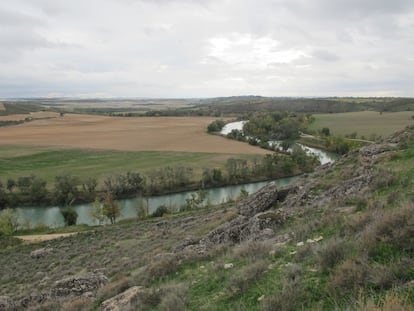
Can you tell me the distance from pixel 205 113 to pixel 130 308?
17279cm

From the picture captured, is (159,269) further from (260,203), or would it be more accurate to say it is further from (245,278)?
(260,203)

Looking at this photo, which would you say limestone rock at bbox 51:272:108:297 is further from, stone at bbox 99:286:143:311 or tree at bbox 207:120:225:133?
tree at bbox 207:120:225:133

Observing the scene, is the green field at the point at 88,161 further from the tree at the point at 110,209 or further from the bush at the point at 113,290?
the bush at the point at 113,290

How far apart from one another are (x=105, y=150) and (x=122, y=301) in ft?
241

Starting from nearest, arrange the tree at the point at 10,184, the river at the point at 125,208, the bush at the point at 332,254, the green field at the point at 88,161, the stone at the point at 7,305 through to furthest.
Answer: the bush at the point at 332,254 < the stone at the point at 7,305 < the river at the point at 125,208 < the tree at the point at 10,184 < the green field at the point at 88,161

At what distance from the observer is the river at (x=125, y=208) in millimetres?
41281

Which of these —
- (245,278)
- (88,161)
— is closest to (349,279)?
(245,278)

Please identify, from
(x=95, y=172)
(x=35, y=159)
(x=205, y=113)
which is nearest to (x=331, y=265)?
(x=95, y=172)

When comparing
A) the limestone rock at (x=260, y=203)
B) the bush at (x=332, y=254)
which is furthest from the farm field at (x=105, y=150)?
the bush at (x=332, y=254)

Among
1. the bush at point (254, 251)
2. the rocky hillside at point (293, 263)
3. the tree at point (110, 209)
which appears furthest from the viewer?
the tree at point (110, 209)

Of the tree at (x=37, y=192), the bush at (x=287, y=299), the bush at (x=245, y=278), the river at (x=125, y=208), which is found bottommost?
the river at (x=125, y=208)

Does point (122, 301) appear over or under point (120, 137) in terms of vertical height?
over

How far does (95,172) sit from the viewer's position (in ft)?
194

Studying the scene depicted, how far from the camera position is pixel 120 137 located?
9631 centimetres
